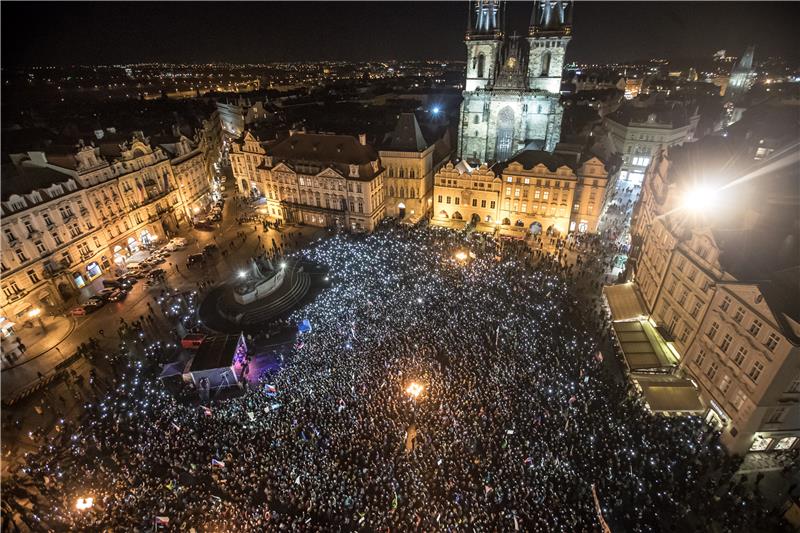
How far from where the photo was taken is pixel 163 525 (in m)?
20.2

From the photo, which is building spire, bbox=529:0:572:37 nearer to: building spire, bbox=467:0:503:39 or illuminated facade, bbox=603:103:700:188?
building spire, bbox=467:0:503:39

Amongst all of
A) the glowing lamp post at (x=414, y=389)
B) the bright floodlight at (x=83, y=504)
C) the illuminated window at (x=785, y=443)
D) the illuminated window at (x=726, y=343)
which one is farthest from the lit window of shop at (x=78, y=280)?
the illuminated window at (x=785, y=443)

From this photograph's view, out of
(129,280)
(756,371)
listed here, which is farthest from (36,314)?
(756,371)

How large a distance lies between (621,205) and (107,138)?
7585cm

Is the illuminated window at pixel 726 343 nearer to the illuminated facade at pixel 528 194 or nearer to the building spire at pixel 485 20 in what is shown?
the illuminated facade at pixel 528 194

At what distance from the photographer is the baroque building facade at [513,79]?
185 feet

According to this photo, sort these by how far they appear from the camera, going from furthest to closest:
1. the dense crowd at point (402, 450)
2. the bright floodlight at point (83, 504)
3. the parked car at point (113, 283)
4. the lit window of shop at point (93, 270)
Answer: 1. the lit window of shop at point (93, 270)
2. the parked car at point (113, 283)
3. the bright floodlight at point (83, 504)
4. the dense crowd at point (402, 450)

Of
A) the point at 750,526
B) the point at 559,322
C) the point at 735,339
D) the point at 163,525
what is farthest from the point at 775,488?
the point at 163,525

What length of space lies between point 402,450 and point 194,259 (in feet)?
126

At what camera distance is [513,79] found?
59.3 meters

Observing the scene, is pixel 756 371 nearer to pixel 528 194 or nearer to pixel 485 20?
pixel 528 194

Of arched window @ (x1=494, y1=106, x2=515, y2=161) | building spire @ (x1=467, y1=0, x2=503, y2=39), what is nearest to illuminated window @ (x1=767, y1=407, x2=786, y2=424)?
arched window @ (x1=494, y1=106, x2=515, y2=161)

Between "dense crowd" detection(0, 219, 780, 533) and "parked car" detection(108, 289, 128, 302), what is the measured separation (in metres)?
13.7

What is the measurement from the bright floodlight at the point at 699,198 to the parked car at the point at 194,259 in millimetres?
51988
